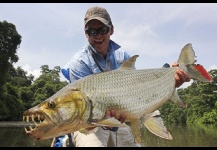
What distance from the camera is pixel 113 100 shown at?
349 cm

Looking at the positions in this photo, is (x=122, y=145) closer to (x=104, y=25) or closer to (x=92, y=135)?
(x=92, y=135)

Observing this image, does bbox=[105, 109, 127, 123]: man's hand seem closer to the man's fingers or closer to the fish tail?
the man's fingers

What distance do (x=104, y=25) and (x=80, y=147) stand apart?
177 cm

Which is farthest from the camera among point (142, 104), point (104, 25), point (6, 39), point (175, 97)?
point (6, 39)

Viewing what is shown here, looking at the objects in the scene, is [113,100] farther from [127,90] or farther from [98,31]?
[98,31]

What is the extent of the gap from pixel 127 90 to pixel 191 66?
1128mm

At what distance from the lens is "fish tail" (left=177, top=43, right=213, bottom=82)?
4242 millimetres

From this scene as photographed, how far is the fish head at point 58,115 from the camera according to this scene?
9.82 ft

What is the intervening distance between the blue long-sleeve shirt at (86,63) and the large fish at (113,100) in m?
0.99

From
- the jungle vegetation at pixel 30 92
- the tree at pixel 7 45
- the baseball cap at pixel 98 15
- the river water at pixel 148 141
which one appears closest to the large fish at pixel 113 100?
the baseball cap at pixel 98 15

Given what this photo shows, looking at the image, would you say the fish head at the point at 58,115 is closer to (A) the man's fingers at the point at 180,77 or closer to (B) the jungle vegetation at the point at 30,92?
(A) the man's fingers at the point at 180,77

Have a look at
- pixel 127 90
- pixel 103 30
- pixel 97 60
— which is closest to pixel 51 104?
pixel 127 90

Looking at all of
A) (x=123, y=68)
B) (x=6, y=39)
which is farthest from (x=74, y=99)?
(x=6, y=39)

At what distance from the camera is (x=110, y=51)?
4969mm
